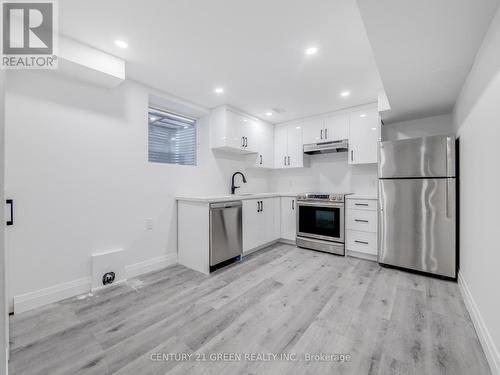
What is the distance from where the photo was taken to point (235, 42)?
2.01 m

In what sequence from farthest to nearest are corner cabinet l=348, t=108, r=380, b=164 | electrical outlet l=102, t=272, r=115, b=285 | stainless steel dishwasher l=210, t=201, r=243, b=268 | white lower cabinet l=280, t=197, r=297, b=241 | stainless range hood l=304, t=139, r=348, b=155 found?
white lower cabinet l=280, t=197, r=297, b=241
stainless range hood l=304, t=139, r=348, b=155
corner cabinet l=348, t=108, r=380, b=164
stainless steel dishwasher l=210, t=201, r=243, b=268
electrical outlet l=102, t=272, r=115, b=285

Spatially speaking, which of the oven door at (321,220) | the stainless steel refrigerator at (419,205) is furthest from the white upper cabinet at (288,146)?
the stainless steel refrigerator at (419,205)

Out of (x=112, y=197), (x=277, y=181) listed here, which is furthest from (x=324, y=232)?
(x=112, y=197)

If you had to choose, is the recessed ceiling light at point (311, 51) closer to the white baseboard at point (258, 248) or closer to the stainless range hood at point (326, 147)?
the stainless range hood at point (326, 147)

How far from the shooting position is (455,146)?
250 centimetres

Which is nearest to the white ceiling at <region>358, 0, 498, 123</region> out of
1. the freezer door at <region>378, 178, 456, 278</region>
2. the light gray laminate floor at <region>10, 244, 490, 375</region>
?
the freezer door at <region>378, 178, 456, 278</region>

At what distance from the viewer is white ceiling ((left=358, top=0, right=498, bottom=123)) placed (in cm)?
128

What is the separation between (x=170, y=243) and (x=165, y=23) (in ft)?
8.36

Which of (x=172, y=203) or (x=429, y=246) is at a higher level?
(x=172, y=203)

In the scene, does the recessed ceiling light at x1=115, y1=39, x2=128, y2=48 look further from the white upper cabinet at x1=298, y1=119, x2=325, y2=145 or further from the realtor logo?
the white upper cabinet at x1=298, y1=119, x2=325, y2=145

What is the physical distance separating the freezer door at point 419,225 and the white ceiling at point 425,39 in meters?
1.12

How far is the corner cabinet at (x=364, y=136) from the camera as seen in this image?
3.40 meters

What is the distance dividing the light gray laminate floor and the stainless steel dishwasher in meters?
0.41

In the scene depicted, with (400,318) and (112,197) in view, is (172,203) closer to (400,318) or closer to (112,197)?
(112,197)
